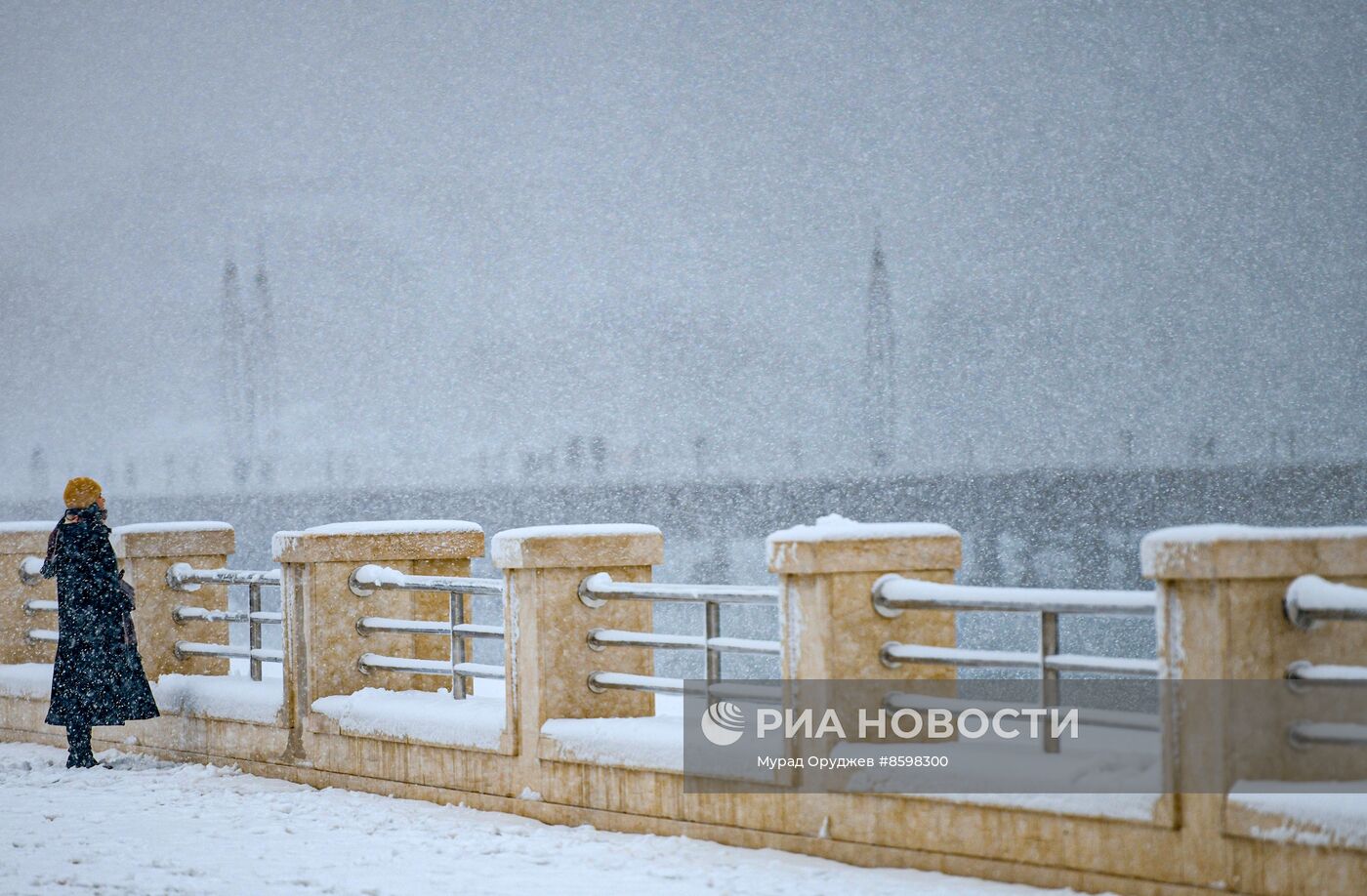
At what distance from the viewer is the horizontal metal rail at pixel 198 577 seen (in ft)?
36.2

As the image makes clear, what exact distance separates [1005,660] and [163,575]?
7.18 meters

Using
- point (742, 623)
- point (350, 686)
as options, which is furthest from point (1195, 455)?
point (350, 686)

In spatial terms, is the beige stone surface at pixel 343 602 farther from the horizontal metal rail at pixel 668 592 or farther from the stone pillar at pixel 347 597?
the horizontal metal rail at pixel 668 592

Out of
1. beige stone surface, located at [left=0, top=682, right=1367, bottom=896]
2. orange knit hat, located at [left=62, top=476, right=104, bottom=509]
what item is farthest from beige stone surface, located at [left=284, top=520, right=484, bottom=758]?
orange knit hat, located at [left=62, top=476, right=104, bottom=509]

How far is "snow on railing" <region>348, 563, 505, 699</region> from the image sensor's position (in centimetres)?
917

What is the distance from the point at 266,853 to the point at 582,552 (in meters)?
2.13

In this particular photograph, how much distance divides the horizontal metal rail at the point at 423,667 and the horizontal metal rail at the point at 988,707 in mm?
2512

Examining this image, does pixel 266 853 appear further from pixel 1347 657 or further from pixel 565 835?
pixel 1347 657

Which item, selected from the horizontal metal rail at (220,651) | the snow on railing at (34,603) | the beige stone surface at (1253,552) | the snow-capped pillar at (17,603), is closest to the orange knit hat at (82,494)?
the horizontal metal rail at (220,651)

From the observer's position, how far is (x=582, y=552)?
8508 mm

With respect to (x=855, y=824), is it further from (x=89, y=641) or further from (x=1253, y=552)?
(x=89, y=641)

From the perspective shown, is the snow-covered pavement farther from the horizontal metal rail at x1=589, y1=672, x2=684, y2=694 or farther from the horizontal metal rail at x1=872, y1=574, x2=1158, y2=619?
the horizontal metal rail at x1=872, y1=574, x2=1158, y2=619

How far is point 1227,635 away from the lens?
19.0 feet

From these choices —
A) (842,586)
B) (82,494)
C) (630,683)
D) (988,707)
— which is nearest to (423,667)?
(630,683)
